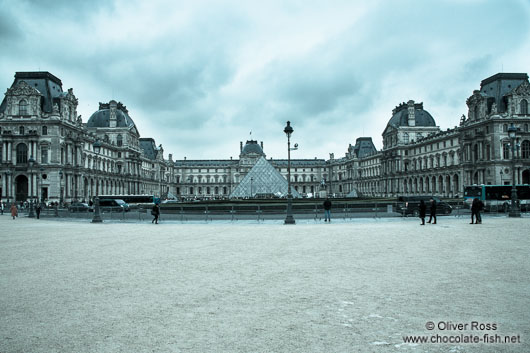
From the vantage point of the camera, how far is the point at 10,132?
49.9 metres

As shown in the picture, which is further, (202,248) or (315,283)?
(202,248)

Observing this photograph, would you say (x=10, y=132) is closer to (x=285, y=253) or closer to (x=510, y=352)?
(x=285, y=253)

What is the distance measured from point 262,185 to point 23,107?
109ft

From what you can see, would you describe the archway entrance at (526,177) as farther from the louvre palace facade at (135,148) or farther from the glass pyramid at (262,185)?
the glass pyramid at (262,185)

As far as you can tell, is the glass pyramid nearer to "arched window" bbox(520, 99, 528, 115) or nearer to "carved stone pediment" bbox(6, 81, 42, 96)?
"carved stone pediment" bbox(6, 81, 42, 96)

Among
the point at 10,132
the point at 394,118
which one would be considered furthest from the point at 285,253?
the point at 394,118

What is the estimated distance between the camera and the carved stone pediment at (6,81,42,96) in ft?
165

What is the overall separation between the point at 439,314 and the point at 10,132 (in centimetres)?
5729

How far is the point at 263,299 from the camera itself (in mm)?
5973

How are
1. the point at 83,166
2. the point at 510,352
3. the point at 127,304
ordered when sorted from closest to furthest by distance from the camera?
the point at 510,352 < the point at 127,304 < the point at 83,166

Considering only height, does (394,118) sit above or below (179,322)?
above

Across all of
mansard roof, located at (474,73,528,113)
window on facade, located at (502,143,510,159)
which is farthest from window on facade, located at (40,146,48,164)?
window on facade, located at (502,143,510,159)

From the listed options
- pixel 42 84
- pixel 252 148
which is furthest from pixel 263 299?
pixel 252 148

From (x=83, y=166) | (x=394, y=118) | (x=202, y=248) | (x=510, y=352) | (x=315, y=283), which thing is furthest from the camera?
(x=394, y=118)
